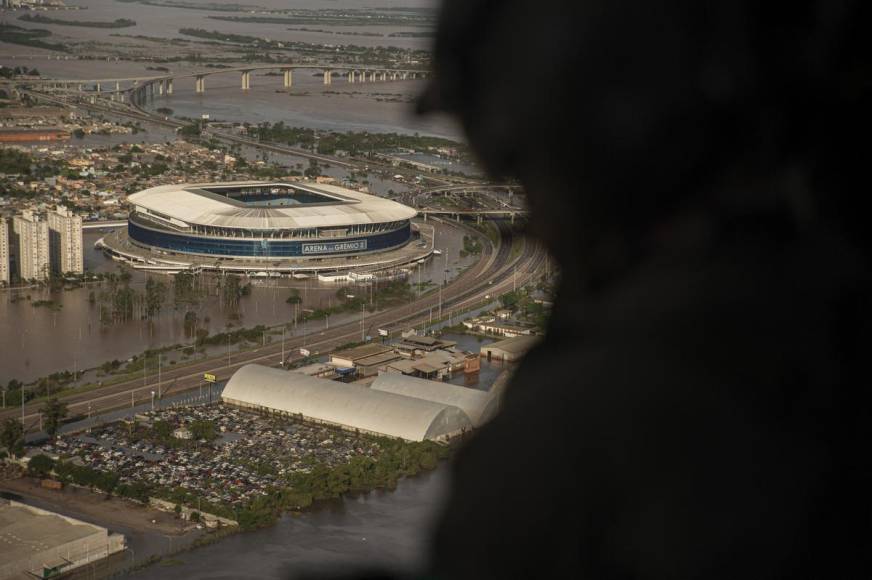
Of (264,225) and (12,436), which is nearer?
(12,436)

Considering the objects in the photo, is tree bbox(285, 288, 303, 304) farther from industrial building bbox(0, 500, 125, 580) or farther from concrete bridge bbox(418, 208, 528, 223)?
industrial building bbox(0, 500, 125, 580)

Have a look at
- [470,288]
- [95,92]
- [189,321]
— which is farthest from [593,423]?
[95,92]

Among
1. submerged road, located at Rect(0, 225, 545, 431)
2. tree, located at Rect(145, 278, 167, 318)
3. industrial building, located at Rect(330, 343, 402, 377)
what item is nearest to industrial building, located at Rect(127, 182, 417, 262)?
submerged road, located at Rect(0, 225, 545, 431)

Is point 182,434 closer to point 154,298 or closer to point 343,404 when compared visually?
point 343,404

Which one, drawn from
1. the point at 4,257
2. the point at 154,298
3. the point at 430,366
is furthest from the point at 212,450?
the point at 4,257

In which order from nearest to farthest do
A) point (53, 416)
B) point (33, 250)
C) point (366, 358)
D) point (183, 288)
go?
point (53, 416), point (366, 358), point (183, 288), point (33, 250)

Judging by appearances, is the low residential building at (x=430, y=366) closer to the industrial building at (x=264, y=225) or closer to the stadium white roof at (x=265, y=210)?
the industrial building at (x=264, y=225)
